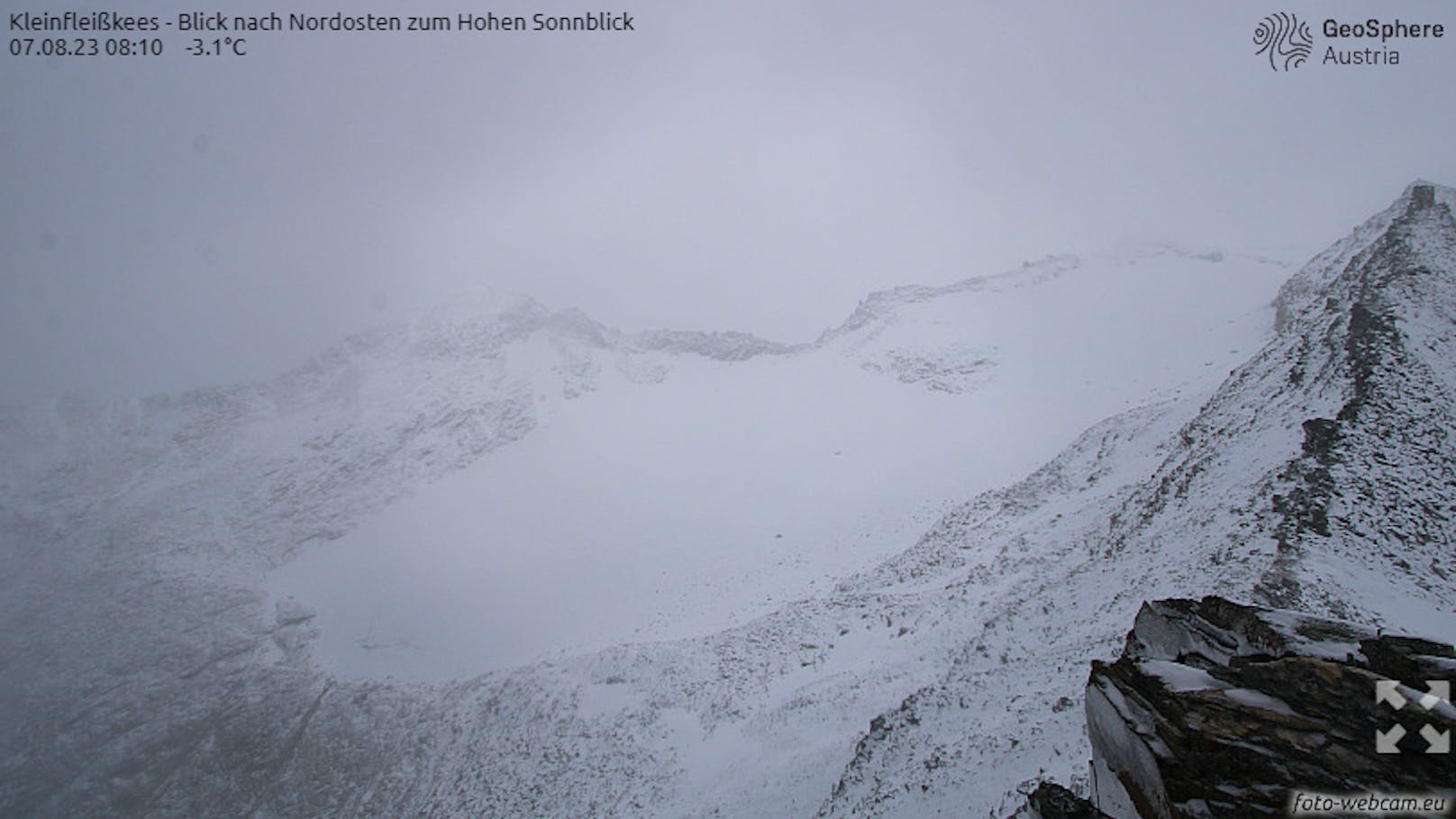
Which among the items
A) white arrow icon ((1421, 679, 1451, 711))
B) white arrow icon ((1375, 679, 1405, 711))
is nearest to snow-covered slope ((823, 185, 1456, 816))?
white arrow icon ((1421, 679, 1451, 711))

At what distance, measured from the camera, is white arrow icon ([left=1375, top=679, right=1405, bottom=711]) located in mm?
6130

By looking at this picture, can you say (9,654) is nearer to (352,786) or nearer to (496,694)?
(352,786)

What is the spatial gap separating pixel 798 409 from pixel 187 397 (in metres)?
77.9

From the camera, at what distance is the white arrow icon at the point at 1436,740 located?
18.3 feet

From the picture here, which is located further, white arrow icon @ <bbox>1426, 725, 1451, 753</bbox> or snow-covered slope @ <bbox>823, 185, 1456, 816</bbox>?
snow-covered slope @ <bbox>823, 185, 1456, 816</bbox>

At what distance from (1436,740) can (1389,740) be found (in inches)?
12.9

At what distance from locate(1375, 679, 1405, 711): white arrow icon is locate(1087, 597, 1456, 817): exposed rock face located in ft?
0.04

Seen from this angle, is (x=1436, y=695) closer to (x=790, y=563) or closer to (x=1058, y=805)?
(x=1058, y=805)

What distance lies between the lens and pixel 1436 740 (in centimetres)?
564

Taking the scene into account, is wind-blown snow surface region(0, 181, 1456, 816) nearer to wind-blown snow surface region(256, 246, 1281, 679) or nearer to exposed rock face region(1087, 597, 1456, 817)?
wind-blown snow surface region(256, 246, 1281, 679)

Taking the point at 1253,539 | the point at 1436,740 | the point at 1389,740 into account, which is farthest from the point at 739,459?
the point at 1436,740

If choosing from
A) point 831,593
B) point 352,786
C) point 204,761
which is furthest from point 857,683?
point 204,761

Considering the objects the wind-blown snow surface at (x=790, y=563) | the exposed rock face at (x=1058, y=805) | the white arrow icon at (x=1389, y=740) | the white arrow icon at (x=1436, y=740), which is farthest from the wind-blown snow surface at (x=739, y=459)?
the white arrow icon at (x=1436, y=740)

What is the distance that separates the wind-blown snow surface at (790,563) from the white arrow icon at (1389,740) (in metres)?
6.45
